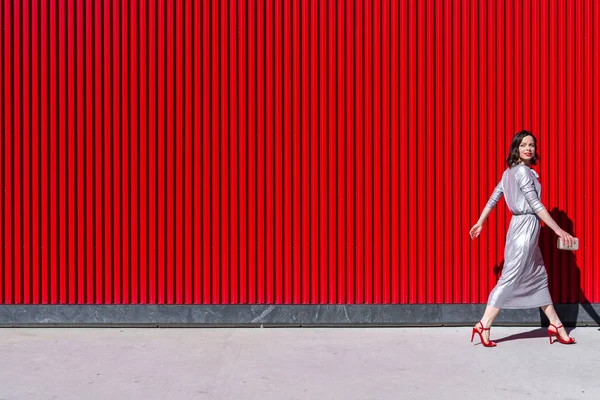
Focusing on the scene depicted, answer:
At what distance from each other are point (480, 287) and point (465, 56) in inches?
84.5

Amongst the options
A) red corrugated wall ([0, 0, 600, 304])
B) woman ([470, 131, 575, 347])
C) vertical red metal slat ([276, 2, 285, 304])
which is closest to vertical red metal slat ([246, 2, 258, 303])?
red corrugated wall ([0, 0, 600, 304])

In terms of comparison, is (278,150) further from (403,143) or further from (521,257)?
(521,257)

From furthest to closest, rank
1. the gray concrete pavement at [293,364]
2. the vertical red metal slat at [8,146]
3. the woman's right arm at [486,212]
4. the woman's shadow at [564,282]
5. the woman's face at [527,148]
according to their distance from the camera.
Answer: the woman's shadow at [564,282], the vertical red metal slat at [8,146], the woman's right arm at [486,212], the woman's face at [527,148], the gray concrete pavement at [293,364]

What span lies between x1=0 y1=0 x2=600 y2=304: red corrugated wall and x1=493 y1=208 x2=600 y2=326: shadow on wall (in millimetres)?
730

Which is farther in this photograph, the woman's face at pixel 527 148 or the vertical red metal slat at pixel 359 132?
the vertical red metal slat at pixel 359 132

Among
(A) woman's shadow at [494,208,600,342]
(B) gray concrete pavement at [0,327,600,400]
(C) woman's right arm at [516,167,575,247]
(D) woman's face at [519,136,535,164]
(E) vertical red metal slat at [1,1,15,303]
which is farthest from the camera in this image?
(A) woman's shadow at [494,208,600,342]

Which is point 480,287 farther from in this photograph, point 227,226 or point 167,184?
point 167,184

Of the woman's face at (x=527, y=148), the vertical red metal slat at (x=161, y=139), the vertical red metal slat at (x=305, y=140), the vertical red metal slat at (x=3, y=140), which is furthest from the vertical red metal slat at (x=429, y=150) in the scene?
the vertical red metal slat at (x=3, y=140)

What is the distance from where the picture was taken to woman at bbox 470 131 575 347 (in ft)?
17.8

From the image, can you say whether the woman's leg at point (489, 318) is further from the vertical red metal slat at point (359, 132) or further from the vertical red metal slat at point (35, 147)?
the vertical red metal slat at point (35, 147)

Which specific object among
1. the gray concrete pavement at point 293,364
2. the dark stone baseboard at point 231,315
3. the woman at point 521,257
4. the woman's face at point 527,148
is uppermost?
the woman's face at point 527,148

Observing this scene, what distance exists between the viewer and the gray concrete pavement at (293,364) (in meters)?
4.37

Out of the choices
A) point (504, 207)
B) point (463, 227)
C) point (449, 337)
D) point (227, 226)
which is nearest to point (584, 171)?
point (504, 207)

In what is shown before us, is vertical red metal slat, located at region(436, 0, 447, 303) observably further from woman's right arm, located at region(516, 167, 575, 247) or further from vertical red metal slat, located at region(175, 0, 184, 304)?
vertical red metal slat, located at region(175, 0, 184, 304)
